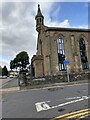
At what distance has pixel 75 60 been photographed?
39438mm

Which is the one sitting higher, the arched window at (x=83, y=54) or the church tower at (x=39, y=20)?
the church tower at (x=39, y=20)

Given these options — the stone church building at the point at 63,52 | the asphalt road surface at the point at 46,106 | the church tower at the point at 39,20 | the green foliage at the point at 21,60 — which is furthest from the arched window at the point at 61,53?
the green foliage at the point at 21,60

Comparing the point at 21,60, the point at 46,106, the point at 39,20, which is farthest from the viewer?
the point at 21,60

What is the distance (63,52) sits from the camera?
39969 mm

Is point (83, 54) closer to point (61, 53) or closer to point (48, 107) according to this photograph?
point (61, 53)

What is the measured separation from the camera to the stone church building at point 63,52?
38406mm

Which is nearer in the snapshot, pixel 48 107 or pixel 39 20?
pixel 48 107

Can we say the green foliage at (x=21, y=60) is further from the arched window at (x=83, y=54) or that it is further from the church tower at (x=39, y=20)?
the arched window at (x=83, y=54)

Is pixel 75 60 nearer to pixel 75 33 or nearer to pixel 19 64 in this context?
pixel 75 33

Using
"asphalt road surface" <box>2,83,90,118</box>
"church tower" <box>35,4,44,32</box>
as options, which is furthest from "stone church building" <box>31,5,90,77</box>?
"asphalt road surface" <box>2,83,90,118</box>

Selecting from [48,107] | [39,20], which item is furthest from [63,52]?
[48,107]

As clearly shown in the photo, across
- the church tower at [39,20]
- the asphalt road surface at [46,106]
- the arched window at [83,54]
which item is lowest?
the asphalt road surface at [46,106]

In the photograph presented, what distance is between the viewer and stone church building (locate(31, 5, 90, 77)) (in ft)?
126

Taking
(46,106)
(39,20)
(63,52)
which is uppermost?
(39,20)
